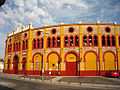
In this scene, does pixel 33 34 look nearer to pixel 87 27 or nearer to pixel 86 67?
pixel 87 27

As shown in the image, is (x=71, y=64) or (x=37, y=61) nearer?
(x=71, y=64)

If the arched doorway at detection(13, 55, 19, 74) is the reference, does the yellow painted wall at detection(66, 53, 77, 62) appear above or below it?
above

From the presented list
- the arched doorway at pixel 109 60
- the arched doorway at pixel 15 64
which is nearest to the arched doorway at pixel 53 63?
the arched doorway at pixel 109 60

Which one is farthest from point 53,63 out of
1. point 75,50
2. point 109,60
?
point 109,60

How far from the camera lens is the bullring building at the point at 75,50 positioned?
27.1 m

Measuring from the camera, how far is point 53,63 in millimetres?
28938

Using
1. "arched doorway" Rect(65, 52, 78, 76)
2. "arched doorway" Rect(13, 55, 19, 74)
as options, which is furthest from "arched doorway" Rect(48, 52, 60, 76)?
"arched doorway" Rect(13, 55, 19, 74)

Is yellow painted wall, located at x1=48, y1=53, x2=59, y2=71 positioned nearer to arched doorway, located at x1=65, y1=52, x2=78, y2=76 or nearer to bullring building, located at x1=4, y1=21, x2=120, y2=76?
bullring building, located at x1=4, y1=21, x2=120, y2=76

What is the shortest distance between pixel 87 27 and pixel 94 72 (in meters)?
11.0

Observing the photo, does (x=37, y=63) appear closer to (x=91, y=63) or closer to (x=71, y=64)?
(x=71, y=64)

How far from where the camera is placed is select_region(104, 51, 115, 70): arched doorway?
2685 centimetres

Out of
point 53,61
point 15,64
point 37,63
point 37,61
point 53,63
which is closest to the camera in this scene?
point 53,63

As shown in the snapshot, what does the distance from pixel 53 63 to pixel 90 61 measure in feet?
29.9

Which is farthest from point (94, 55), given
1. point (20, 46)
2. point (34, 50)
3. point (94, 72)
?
point (20, 46)
